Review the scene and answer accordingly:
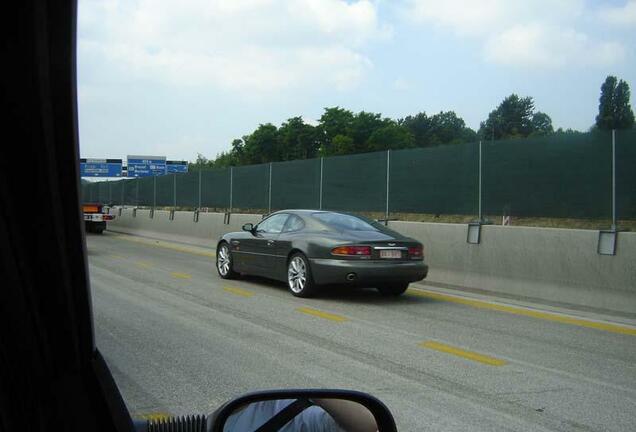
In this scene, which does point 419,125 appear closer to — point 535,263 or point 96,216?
point 96,216

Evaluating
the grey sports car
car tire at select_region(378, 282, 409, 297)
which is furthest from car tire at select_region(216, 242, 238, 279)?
car tire at select_region(378, 282, 409, 297)

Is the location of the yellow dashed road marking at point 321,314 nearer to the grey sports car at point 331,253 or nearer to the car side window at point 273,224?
the grey sports car at point 331,253

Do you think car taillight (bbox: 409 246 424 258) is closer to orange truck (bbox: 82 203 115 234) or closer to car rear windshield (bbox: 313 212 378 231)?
car rear windshield (bbox: 313 212 378 231)

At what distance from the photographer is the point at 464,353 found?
646 centimetres

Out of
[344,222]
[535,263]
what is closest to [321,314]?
[344,222]

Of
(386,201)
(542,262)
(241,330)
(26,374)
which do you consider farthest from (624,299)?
(26,374)

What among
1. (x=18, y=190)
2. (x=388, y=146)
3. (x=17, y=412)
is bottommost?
(x=17, y=412)

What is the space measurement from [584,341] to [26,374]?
6764 millimetres

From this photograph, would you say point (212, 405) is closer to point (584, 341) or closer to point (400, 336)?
point (400, 336)

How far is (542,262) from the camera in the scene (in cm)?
1078

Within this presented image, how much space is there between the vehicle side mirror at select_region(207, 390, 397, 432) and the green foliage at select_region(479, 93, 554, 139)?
131795 millimetres

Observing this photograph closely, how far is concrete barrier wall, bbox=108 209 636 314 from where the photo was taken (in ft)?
31.8

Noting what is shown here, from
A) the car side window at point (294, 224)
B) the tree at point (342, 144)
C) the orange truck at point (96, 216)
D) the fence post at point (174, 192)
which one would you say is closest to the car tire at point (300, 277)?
the car side window at point (294, 224)

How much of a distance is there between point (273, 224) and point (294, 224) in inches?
27.9
